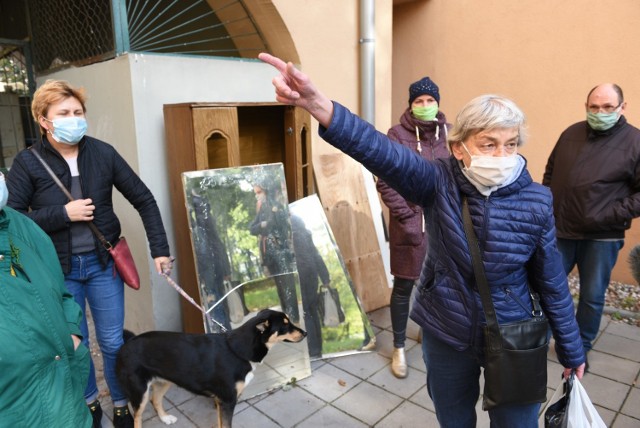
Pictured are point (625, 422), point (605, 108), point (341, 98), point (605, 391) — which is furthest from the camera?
point (341, 98)

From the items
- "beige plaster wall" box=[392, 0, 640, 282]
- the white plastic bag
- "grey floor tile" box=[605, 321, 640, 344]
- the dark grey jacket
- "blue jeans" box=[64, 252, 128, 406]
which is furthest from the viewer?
"beige plaster wall" box=[392, 0, 640, 282]

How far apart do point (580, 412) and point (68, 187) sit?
2.72m

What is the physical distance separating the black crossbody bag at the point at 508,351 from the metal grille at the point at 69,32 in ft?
10.3

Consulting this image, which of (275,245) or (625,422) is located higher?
(275,245)

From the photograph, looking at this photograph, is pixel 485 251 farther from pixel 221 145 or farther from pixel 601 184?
pixel 221 145

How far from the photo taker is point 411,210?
3225mm

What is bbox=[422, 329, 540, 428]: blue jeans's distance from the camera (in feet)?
6.09

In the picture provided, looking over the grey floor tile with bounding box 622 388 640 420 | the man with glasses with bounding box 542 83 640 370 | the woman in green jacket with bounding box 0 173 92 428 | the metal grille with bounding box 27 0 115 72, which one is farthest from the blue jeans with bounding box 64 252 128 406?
the grey floor tile with bounding box 622 388 640 420

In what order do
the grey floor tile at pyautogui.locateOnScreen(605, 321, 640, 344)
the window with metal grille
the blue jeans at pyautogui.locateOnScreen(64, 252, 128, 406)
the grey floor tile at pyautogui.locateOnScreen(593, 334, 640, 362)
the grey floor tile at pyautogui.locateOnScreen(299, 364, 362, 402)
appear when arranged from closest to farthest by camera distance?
the blue jeans at pyautogui.locateOnScreen(64, 252, 128, 406) → the grey floor tile at pyautogui.locateOnScreen(299, 364, 362, 402) → the window with metal grille → the grey floor tile at pyautogui.locateOnScreen(593, 334, 640, 362) → the grey floor tile at pyautogui.locateOnScreen(605, 321, 640, 344)

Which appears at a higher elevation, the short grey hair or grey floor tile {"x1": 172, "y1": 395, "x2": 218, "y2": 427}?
the short grey hair

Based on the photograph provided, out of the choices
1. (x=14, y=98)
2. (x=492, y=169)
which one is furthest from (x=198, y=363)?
(x=14, y=98)

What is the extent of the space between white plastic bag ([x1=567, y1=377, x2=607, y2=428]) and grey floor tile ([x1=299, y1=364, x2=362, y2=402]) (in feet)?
5.41

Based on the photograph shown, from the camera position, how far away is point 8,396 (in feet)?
4.60

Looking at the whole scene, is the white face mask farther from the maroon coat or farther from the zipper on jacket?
the maroon coat
